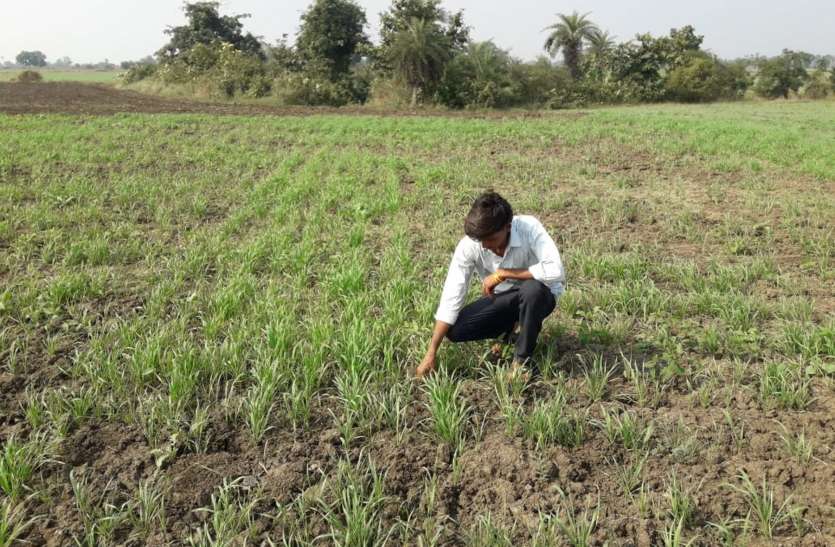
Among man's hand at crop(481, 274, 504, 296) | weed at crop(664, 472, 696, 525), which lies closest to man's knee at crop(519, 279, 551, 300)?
man's hand at crop(481, 274, 504, 296)

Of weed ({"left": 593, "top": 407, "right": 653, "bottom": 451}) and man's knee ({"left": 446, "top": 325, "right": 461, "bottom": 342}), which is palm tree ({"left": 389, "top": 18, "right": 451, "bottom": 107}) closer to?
man's knee ({"left": 446, "top": 325, "right": 461, "bottom": 342})

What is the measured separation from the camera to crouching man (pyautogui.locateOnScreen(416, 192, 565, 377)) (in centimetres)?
323

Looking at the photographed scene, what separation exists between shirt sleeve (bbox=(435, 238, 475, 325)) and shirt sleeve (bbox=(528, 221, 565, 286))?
1.21ft

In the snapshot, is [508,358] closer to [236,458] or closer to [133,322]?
[236,458]

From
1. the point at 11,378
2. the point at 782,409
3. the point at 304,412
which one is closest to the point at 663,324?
the point at 782,409

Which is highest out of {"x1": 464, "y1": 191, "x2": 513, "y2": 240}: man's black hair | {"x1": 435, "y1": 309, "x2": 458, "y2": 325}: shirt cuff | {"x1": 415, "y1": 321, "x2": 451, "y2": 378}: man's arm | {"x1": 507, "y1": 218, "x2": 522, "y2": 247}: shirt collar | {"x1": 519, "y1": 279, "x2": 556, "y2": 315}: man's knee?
{"x1": 464, "y1": 191, "x2": 513, "y2": 240}: man's black hair

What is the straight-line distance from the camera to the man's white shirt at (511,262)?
3.24m

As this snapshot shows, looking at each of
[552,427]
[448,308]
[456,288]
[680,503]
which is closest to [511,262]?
[456,288]

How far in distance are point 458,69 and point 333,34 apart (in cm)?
888

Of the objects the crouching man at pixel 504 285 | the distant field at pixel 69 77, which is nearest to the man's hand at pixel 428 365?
→ the crouching man at pixel 504 285

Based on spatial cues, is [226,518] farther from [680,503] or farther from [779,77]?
[779,77]

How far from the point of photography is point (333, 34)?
33375mm

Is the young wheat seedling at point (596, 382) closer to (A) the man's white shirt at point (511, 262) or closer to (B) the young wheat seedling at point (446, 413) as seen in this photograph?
(A) the man's white shirt at point (511, 262)

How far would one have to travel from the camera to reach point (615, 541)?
2.28 metres
